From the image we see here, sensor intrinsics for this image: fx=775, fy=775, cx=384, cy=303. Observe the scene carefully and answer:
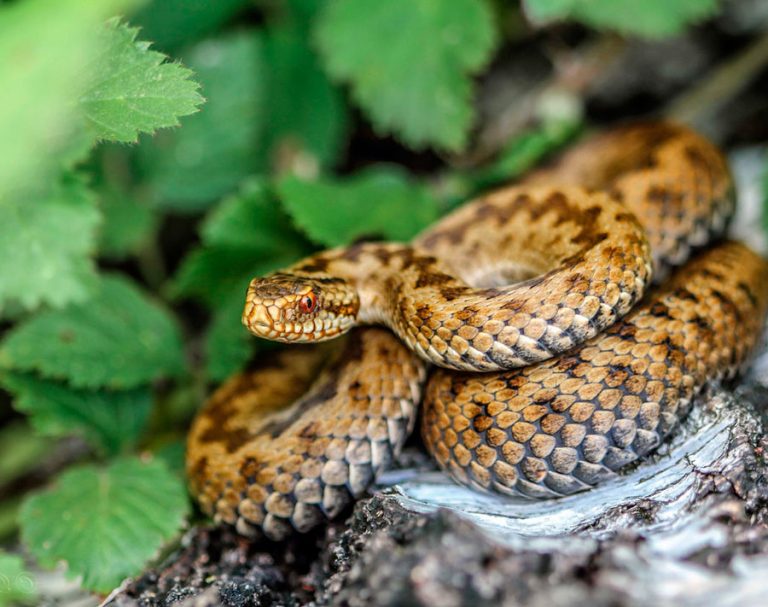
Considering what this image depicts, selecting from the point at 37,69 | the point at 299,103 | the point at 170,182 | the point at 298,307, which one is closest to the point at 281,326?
the point at 298,307

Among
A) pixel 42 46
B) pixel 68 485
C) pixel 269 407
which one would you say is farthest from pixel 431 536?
pixel 68 485

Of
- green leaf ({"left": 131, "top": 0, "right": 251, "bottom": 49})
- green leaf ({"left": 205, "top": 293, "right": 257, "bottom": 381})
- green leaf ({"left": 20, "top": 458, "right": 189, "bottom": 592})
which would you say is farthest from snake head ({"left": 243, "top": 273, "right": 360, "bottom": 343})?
green leaf ({"left": 131, "top": 0, "right": 251, "bottom": 49})

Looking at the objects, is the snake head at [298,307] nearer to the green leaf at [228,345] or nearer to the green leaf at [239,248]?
the green leaf at [228,345]

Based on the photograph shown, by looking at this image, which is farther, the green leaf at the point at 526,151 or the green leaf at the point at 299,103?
the green leaf at the point at 299,103

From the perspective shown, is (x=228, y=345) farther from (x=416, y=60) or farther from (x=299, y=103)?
(x=299, y=103)

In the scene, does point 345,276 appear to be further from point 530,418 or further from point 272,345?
point 530,418

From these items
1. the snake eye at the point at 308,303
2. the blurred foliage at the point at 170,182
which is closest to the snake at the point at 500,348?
the snake eye at the point at 308,303

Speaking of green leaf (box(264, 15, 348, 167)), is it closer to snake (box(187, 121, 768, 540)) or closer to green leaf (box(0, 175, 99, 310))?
snake (box(187, 121, 768, 540))
